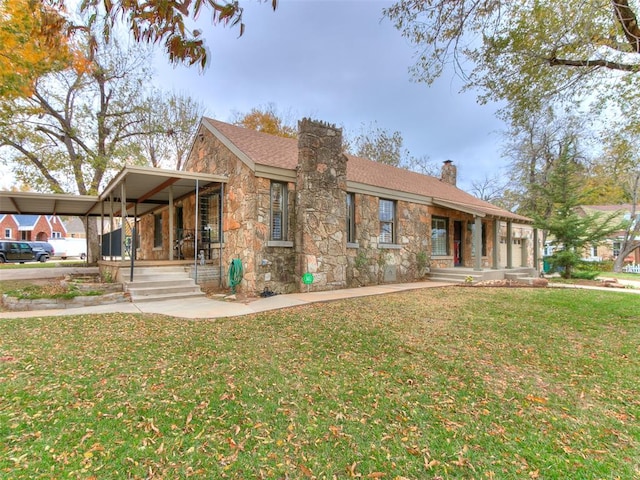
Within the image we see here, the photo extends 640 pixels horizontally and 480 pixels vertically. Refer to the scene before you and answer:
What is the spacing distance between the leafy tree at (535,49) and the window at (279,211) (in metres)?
4.40

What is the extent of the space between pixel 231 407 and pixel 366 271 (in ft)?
26.0

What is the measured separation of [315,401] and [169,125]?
2187 cm

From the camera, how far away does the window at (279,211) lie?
28.5 feet

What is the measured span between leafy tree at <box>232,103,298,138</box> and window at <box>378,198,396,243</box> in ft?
48.2

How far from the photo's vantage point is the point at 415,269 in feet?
39.4

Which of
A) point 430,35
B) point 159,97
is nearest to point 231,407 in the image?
point 430,35

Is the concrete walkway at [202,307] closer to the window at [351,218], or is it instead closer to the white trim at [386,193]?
the window at [351,218]

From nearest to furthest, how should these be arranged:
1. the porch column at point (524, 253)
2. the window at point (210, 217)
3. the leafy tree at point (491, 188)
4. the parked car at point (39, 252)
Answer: the window at point (210, 217)
the porch column at point (524, 253)
the parked car at point (39, 252)
the leafy tree at point (491, 188)

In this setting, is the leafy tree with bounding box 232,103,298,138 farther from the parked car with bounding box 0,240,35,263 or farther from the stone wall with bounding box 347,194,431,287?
the parked car with bounding box 0,240,35,263

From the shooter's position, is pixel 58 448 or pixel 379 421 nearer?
pixel 58 448

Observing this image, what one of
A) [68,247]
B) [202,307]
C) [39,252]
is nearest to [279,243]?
[202,307]

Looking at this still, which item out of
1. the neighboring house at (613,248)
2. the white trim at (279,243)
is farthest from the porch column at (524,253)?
the white trim at (279,243)

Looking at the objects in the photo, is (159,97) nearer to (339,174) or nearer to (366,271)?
(339,174)

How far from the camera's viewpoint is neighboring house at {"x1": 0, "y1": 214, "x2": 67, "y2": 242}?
126ft
